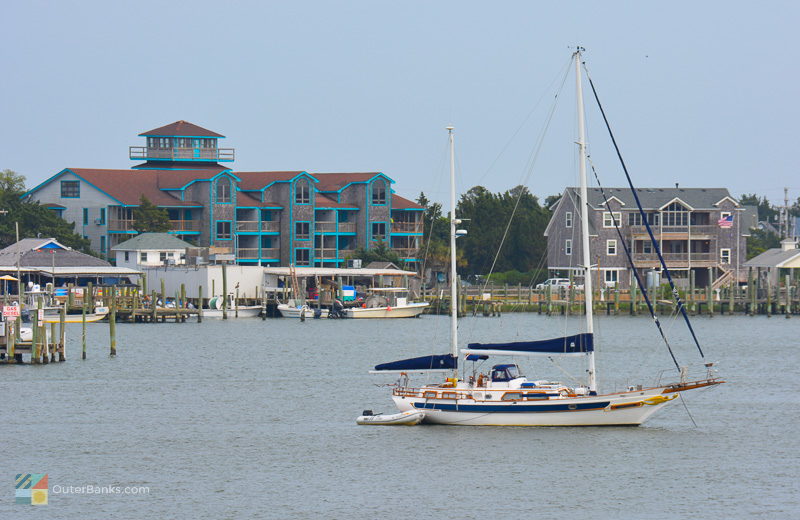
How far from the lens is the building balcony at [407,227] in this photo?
122625 mm

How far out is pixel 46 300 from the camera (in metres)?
91.7

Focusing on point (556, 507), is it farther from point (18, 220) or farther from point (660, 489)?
point (18, 220)

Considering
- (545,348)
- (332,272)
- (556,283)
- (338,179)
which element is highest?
(338,179)

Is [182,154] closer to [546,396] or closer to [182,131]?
[182,131]

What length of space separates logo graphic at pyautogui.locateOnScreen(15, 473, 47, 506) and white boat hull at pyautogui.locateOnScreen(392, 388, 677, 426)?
13430mm

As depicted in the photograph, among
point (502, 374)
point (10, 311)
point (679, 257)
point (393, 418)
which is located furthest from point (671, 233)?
point (502, 374)

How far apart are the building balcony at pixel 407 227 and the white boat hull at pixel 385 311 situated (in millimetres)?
19663

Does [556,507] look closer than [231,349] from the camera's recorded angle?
Yes

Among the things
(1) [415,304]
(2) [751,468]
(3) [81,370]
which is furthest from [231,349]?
(2) [751,468]

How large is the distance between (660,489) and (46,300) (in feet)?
213

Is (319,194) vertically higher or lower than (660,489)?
higher

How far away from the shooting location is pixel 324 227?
118 metres

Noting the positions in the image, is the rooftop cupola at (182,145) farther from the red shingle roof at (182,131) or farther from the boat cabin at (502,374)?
the boat cabin at (502,374)
